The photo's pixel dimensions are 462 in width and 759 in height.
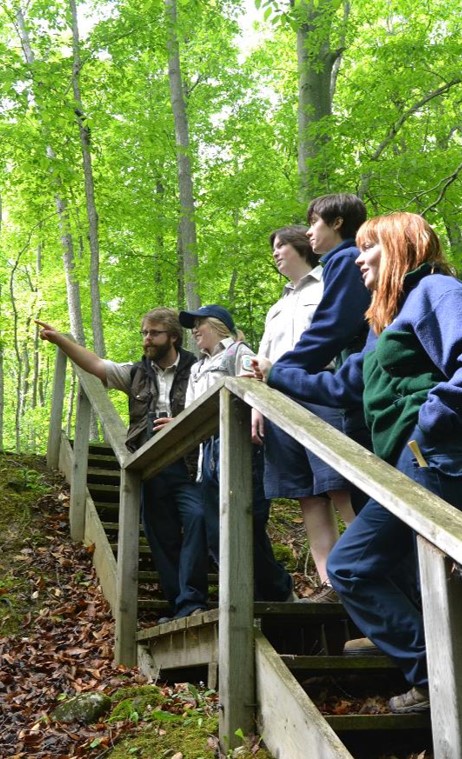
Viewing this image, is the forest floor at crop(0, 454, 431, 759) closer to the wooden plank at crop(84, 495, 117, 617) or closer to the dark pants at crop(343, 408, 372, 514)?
the wooden plank at crop(84, 495, 117, 617)

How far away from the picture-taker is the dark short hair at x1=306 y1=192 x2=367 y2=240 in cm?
381

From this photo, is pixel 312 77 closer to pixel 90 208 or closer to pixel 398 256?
pixel 90 208

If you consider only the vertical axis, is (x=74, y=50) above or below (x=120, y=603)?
above

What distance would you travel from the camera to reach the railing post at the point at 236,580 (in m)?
2.99

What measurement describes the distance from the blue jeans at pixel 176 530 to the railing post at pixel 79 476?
7.52 ft

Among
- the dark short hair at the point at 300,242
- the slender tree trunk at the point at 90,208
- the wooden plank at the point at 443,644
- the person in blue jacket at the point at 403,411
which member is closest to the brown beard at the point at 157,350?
the dark short hair at the point at 300,242

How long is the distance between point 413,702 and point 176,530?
7.55ft

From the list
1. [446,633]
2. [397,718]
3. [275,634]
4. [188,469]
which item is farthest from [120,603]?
[446,633]

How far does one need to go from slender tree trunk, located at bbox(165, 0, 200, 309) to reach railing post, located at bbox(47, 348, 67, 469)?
3131 millimetres

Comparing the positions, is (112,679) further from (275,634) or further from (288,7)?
(288,7)

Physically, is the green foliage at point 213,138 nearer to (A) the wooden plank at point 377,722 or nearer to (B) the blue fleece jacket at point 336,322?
(B) the blue fleece jacket at point 336,322

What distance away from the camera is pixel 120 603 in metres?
4.67

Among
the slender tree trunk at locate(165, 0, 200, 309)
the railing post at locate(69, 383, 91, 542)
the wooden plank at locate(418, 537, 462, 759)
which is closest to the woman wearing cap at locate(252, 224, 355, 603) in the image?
the wooden plank at locate(418, 537, 462, 759)

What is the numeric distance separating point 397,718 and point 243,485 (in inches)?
40.4
